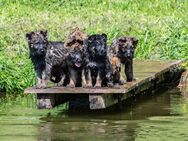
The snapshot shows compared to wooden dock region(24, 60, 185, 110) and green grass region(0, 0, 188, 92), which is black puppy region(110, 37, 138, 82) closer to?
wooden dock region(24, 60, 185, 110)

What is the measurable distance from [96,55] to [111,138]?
167 cm

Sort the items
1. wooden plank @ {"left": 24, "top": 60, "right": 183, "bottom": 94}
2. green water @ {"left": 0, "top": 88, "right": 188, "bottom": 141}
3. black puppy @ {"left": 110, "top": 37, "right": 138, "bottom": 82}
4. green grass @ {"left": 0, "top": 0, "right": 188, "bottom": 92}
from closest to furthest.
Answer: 1. green water @ {"left": 0, "top": 88, "right": 188, "bottom": 141}
2. wooden plank @ {"left": 24, "top": 60, "right": 183, "bottom": 94}
3. black puppy @ {"left": 110, "top": 37, "right": 138, "bottom": 82}
4. green grass @ {"left": 0, "top": 0, "right": 188, "bottom": 92}

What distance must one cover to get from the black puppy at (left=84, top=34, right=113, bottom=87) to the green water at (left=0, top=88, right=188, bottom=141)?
0.57m

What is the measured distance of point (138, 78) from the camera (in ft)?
42.1

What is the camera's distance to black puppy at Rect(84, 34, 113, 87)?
11.3 m

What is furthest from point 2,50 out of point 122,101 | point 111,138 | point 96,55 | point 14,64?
point 111,138

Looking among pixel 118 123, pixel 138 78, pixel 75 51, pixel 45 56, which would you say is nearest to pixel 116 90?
pixel 118 123

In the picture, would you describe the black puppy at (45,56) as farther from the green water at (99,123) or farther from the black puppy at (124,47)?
the black puppy at (124,47)

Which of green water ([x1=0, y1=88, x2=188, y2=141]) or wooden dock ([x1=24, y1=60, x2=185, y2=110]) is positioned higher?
wooden dock ([x1=24, y1=60, x2=185, y2=110])

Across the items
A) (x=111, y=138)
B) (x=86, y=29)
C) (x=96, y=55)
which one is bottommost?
(x=111, y=138)

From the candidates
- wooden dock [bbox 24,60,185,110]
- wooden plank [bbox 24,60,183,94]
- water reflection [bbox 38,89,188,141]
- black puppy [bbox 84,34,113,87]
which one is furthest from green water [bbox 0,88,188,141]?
black puppy [bbox 84,34,113,87]

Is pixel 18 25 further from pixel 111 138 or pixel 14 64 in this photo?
pixel 111 138

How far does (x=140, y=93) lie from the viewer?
46.6ft

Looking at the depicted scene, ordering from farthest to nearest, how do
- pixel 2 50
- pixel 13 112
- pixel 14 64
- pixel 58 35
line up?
pixel 58 35 < pixel 2 50 < pixel 14 64 < pixel 13 112
